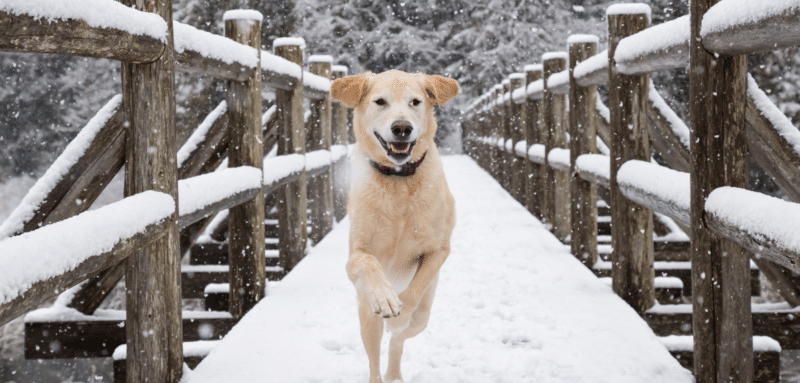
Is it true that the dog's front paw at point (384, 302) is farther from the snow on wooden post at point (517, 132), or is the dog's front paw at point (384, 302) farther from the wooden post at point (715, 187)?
the snow on wooden post at point (517, 132)

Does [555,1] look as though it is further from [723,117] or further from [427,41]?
[723,117]

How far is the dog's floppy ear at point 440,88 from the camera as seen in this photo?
3.07 meters

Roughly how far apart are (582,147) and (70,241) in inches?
173

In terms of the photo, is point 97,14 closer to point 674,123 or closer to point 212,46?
point 212,46

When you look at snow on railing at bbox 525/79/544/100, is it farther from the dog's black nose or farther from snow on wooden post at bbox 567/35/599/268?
the dog's black nose

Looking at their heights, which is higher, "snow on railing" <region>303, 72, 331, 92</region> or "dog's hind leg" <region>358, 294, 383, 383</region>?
"snow on railing" <region>303, 72, 331, 92</region>

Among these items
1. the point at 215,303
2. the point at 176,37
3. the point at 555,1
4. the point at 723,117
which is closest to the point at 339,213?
the point at 215,303

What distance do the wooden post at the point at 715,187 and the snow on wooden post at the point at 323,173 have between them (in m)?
4.76

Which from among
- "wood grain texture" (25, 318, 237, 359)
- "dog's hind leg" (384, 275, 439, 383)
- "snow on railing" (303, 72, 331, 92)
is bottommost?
"wood grain texture" (25, 318, 237, 359)

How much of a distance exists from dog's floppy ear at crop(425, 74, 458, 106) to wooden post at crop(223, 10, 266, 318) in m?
1.61

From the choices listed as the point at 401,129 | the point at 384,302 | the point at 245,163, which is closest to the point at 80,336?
the point at 245,163

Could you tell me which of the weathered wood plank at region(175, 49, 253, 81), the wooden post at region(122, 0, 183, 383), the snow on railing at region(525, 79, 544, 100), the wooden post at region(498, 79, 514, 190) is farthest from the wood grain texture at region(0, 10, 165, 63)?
the wooden post at region(498, 79, 514, 190)

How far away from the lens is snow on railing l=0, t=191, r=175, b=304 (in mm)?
1636

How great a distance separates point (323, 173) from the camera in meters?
7.14
